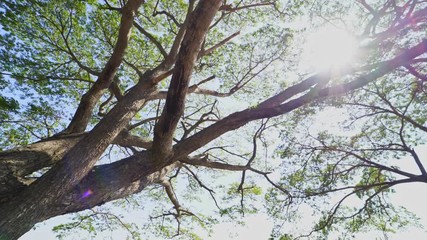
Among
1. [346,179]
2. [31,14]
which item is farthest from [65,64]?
[346,179]

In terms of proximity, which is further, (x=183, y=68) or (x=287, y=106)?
(x=287, y=106)

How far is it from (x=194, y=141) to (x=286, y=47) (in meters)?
4.60

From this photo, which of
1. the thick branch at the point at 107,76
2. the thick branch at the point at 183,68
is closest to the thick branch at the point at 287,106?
the thick branch at the point at 183,68

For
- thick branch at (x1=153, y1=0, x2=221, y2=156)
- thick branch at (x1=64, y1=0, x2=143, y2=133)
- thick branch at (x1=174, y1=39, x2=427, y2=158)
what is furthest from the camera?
thick branch at (x1=64, y1=0, x2=143, y2=133)

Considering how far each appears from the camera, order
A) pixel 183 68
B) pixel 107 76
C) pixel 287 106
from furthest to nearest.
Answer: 1. pixel 107 76
2. pixel 287 106
3. pixel 183 68

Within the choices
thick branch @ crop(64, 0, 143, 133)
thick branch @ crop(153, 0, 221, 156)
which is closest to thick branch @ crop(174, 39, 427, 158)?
thick branch @ crop(153, 0, 221, 156)

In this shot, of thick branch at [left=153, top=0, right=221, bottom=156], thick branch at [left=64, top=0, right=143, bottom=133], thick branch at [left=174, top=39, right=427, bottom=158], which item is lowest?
thick branch at [left=153, top=0, right=221, bottom=156]

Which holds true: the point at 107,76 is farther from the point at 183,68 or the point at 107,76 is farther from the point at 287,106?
the point at 287,106

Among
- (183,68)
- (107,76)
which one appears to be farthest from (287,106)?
(107,76)

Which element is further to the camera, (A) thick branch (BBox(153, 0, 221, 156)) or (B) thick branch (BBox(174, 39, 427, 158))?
(B) thick branch (BBox(174, 39, 427, 158))

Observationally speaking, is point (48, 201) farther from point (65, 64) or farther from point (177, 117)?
point (65, 64)

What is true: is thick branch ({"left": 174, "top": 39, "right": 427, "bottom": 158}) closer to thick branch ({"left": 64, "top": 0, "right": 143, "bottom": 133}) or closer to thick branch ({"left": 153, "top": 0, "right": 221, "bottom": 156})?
thick branch ({"left": 153, "top": 0, "right": 221, "bottom": 156})

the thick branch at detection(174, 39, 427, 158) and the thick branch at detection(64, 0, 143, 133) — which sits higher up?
the thick branch at detection(64, 0, 143, 133)

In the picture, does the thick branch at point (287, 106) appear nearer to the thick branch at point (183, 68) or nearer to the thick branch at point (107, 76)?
the thick branch at point (183, 68)
